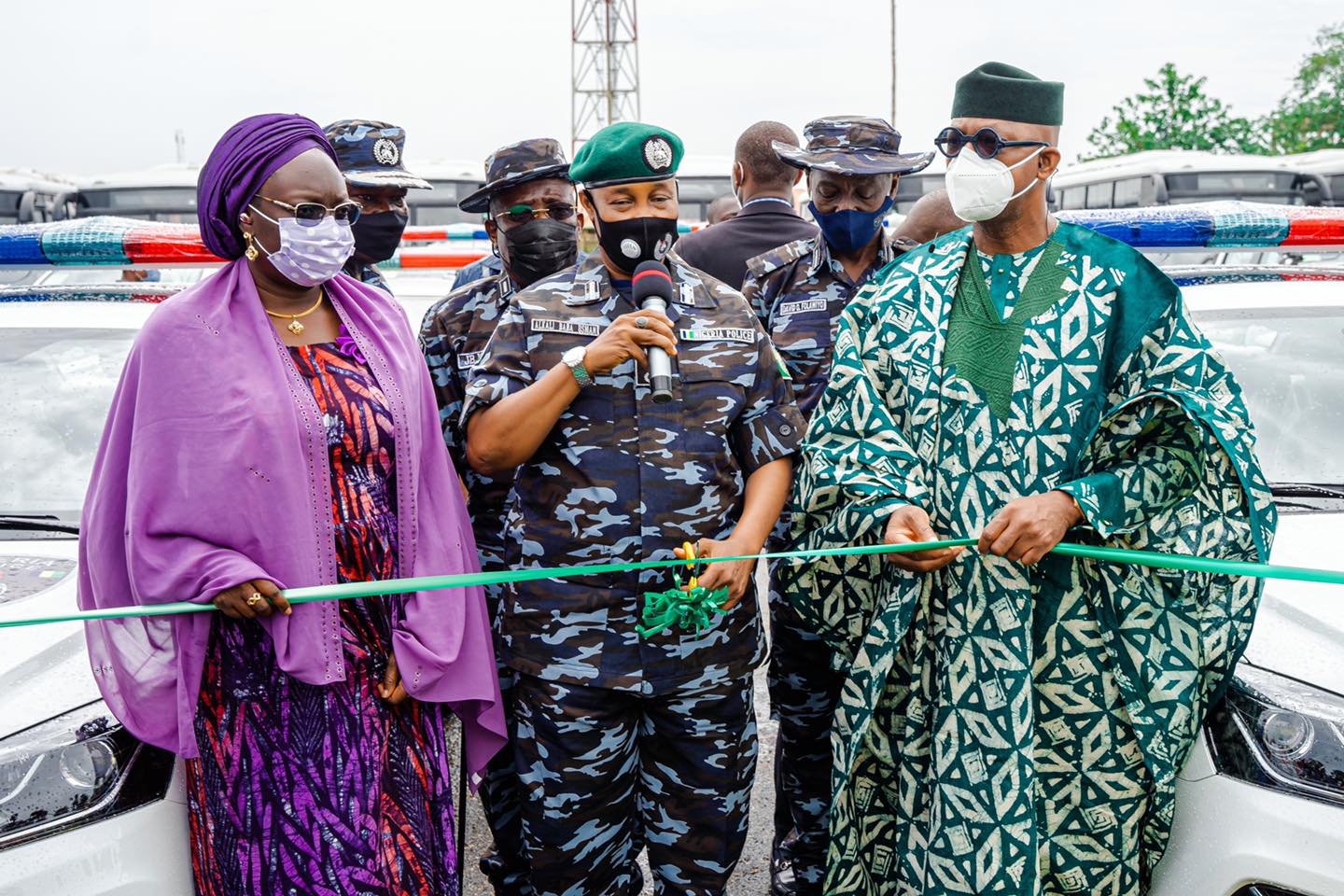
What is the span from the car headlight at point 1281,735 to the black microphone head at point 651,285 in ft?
4.74

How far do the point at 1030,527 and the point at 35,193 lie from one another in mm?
14067

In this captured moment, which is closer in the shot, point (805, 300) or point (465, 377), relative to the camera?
point (465, 377)

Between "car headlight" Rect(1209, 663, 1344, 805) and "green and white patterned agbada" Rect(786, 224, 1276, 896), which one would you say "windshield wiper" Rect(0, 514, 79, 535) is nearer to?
"green and white patterned agbada" Rect(786, 224, 1276, 896)

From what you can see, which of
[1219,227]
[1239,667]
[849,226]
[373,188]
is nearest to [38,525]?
[373,188]

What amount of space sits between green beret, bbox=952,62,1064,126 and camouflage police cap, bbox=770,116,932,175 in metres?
0.82

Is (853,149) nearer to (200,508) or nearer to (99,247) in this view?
(200,508)

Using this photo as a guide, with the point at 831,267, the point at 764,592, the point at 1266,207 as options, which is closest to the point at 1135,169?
the point at 764,592

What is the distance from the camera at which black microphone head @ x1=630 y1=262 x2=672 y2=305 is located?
2561mm

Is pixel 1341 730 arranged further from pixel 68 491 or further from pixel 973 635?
pixel 68 491

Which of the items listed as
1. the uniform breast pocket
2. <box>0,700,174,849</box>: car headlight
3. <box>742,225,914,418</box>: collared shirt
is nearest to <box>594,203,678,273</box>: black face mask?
the uniform breast pocket

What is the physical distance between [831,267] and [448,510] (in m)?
1.51

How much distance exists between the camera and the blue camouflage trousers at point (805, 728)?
323 cm

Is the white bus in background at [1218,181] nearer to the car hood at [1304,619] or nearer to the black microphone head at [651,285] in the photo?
the car hood at [1304,619]

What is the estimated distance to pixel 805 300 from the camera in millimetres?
3451
